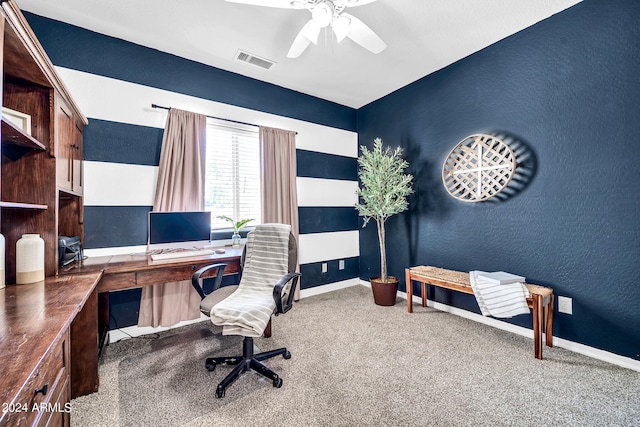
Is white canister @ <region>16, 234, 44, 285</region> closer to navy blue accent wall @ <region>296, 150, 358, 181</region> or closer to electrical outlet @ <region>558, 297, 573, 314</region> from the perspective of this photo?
navy blue accent wall @ <region>296, 150, 358, 181</region>

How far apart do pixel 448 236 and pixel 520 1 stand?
216 centimetres

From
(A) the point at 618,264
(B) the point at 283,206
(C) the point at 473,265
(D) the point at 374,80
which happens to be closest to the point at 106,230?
(B) the point at 283,206

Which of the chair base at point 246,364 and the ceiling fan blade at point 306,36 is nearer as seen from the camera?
the chair base at point 246,364

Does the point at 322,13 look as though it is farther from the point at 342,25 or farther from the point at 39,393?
the point at 39,393

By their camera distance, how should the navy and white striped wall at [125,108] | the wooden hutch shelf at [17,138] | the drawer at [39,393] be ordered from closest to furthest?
the drawer at [39,393]
the wooden hutch shelf at [17,138]
the navy and white striped wall at [125,108]

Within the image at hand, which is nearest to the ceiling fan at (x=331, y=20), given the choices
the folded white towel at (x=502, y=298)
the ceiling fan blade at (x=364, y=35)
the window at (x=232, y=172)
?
the ceiling fan blade at (x=364, y=35)

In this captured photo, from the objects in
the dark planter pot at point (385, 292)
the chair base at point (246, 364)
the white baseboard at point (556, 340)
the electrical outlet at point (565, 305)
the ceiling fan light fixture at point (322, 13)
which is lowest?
the white baseboard at point (556, 340)

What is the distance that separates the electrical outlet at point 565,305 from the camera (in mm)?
2235

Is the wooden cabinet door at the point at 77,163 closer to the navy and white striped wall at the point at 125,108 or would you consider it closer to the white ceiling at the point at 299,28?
the navy and white striped wall at the point at 125,108

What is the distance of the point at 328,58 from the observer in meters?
2.93

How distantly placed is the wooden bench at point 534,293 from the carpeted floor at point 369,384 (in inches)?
6.8

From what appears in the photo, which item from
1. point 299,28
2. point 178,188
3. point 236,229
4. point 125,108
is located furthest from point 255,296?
point 299,28

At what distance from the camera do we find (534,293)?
7.04ft

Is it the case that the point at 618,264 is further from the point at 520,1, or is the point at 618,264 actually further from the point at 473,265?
the point at 520,1
